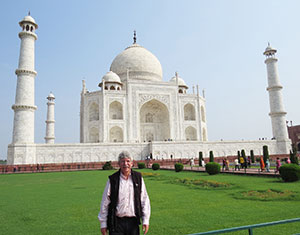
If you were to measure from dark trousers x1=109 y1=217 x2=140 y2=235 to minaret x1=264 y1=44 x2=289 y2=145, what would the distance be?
28399 millimetres

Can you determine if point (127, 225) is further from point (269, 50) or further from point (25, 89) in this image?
point (269, 50)

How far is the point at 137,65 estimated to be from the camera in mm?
31719

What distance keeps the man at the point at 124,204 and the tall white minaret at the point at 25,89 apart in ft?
66.0

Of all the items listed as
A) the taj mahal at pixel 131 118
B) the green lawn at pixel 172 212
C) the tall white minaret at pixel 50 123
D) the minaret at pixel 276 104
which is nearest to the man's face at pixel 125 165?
the green lawn at pixel 172 212

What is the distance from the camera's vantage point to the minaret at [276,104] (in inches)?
1062

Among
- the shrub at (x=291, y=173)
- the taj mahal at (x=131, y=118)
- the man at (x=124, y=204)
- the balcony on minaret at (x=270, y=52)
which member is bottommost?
the shrub at (x=291, y=173)

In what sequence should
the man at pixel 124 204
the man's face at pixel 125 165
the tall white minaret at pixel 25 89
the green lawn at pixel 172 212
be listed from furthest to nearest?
1. the tall white minaret at pixel 25 89
2. the green lawn at pixel 172 212
3. the man's face at pixel 125 165
4. the man at pixel 124 204

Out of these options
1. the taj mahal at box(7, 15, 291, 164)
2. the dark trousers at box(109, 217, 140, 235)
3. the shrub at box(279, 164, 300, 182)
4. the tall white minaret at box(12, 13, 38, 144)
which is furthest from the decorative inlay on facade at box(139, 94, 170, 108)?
the dark trousers at box(109, 217, 140, 235)

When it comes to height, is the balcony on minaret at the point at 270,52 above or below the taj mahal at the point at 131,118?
above

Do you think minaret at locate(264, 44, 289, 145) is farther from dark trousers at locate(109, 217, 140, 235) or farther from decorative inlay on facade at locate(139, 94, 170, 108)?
dark trousers at locate(109, 217, 140, 235)

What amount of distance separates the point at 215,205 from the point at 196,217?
1.04m

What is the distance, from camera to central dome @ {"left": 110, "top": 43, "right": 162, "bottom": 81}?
3153 cm

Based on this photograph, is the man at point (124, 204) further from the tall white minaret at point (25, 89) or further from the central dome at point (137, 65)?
the central dome at point (137, 65)

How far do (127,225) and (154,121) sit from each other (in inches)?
1114
